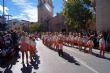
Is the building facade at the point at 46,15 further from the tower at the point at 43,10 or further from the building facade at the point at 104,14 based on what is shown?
the building facade at the point at 104,14

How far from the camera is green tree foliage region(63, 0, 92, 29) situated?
65188mm

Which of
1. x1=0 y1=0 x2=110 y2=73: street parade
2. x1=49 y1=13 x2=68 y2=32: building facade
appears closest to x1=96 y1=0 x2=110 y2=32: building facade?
x1=0 y1=0 x2=110 y2=73: street parade

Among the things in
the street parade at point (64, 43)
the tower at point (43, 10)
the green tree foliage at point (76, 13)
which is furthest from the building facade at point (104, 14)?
the tower at point (43, 10)

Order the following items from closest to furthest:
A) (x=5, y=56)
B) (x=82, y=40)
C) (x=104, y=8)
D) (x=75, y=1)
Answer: (x=5, y=56), (x=82, y=40), (x=104, y=8), (x=75, y=1)

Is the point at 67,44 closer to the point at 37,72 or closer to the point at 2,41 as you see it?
the point at 2,41

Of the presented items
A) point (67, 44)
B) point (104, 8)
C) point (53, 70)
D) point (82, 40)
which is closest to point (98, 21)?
point (104, 8)

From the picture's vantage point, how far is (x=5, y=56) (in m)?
21.4

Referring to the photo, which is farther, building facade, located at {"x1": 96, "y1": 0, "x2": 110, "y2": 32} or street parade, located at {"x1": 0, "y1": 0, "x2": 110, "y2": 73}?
building facade, located at {"x1": 96, "y1": 0, "x2": 110, "y2": 32}

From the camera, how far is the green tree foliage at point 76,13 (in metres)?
65.2

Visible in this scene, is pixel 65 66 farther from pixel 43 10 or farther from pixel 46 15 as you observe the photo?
pixel 46 15

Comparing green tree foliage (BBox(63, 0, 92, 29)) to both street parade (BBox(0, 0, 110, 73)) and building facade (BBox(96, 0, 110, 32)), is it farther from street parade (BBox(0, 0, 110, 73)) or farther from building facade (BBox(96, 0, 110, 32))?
building facade (BBox(96, 0, 110, 32))

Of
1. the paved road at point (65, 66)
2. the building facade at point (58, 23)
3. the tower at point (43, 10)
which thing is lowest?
the paved road at point (65, 66)

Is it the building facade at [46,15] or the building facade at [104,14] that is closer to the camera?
the building facade at [104,14]

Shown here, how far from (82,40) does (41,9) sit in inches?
5304
